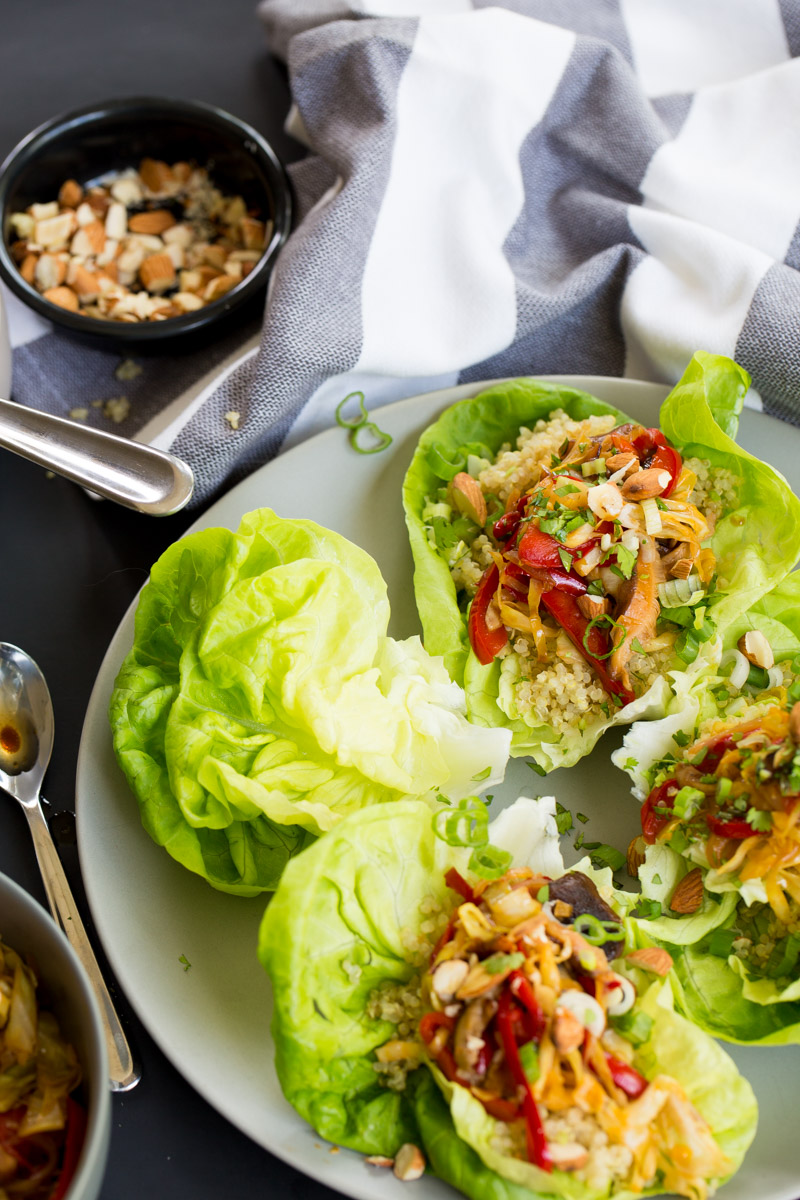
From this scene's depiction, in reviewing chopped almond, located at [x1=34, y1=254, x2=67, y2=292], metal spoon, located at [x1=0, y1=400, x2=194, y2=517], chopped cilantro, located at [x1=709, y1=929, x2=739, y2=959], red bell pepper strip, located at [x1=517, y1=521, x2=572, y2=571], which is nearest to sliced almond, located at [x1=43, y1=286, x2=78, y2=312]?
chopped almond, located at [x1=34, y1=254, x2=67, y2=292]

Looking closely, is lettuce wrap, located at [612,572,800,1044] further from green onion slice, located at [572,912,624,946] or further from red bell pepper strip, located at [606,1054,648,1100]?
red bell pepper strip, located at [606,1054,648,1100]

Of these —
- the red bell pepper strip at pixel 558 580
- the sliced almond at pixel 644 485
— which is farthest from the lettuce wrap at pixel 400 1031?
the sliced almond at pixel 644 485

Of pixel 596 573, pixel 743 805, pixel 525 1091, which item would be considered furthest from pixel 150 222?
pixel 525 1091

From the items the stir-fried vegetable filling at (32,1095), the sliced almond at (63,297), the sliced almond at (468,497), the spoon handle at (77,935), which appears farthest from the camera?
the sliced almond at (63,297)

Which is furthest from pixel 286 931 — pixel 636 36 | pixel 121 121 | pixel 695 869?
pixel 636 36

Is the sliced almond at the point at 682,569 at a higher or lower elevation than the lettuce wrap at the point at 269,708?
higher

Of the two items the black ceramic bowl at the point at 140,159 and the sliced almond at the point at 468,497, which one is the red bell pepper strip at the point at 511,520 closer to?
the sliced almond at the point at 468,497

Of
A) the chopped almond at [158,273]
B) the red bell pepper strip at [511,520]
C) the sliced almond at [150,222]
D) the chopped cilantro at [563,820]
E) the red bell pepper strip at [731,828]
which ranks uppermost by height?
the sliced almond at [150,222]
